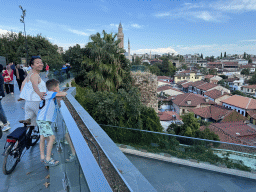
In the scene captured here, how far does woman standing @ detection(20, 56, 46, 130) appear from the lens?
9.86 ft

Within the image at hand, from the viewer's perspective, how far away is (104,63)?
13.2 metres

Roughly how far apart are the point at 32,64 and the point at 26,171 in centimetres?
189

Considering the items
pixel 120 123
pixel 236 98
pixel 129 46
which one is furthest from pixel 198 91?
pixel 120 123

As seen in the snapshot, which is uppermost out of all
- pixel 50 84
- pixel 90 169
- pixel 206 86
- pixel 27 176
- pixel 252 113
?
pixel 50 84

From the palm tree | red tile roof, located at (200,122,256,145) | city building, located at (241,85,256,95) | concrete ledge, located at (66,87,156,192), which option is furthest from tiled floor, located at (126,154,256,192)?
city building, located at (241,85,256,95)

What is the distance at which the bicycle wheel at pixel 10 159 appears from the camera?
2990 mm

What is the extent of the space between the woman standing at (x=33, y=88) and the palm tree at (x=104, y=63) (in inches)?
359

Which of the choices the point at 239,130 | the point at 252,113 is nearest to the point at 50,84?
the point at 239,130

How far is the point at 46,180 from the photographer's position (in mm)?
2959

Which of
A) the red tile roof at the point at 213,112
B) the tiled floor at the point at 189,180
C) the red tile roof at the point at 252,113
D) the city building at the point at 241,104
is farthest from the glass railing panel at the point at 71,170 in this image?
the city building at the point at 241,104

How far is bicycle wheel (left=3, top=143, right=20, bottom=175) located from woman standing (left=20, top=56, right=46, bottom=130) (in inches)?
21.2

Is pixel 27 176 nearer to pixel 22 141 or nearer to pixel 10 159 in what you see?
pixel 10 159

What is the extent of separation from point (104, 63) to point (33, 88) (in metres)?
10.5

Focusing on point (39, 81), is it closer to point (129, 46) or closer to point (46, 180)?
point (46, 180)
